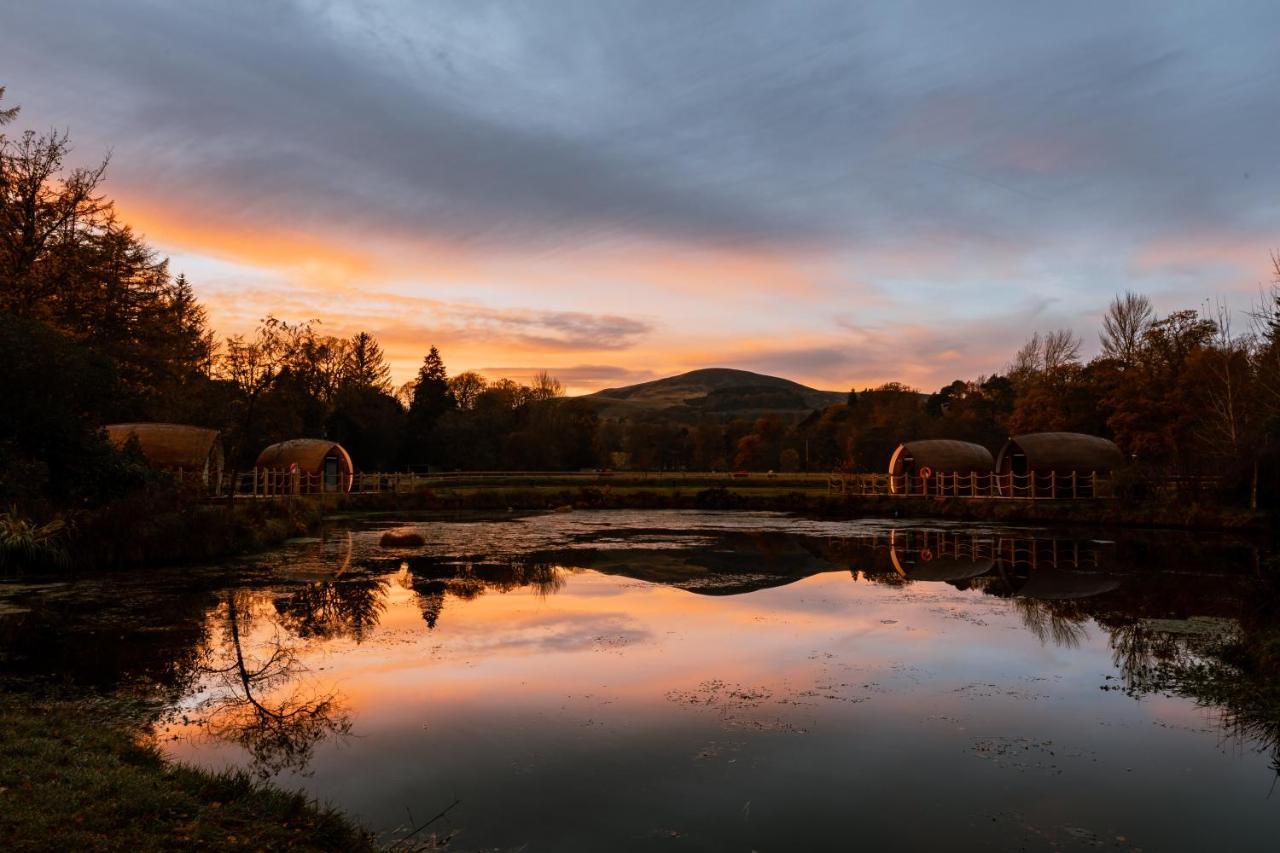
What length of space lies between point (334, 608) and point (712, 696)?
377 inches

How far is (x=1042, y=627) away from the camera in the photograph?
15.0 meters

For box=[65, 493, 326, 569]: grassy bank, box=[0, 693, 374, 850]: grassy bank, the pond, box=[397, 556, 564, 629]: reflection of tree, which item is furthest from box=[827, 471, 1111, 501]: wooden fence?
box=[0, 693, 374, 850]: grassy bank

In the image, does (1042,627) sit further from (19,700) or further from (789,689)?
(19,700)

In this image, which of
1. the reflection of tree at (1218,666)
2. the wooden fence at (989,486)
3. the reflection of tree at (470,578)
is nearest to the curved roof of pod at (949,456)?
the wooden fence at (989,486)

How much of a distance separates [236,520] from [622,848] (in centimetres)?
2368

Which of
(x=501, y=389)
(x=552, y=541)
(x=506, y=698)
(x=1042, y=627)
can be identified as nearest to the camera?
(x=506, y=698)

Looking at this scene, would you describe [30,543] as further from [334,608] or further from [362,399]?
[362,399]

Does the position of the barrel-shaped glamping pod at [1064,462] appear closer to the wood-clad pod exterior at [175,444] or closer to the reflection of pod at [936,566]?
the reflection of pod at [936,566]

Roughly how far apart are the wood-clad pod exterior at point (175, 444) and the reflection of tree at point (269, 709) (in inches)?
1223

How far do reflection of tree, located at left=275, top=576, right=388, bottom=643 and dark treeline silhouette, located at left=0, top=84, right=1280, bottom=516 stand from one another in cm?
884

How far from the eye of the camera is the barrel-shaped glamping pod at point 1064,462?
43750 millimetres

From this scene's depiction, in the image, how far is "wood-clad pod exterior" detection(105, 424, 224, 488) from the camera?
39375 millimetres

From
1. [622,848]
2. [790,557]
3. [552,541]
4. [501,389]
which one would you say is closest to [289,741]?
[622,848]

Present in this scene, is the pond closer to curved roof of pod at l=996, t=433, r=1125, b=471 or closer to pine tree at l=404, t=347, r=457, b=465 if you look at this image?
curved roof of pod at l=996, t=433, r=1125, b=471
